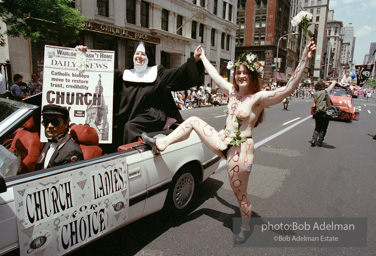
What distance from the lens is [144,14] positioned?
20859mm

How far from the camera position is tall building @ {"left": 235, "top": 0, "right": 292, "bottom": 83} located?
149ft

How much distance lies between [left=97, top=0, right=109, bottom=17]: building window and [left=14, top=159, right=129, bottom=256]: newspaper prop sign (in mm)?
18471

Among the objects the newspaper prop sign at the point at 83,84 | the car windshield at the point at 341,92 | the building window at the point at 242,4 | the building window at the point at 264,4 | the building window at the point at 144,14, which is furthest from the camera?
the building window at the point at 242,4

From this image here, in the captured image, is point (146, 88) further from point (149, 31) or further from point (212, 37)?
point (212, 37)

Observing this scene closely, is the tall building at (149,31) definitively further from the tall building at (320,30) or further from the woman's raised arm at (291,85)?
the tall building at (320,30)

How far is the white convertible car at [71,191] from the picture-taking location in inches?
64.4

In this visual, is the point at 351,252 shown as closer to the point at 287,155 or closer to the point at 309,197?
the point at 309,197

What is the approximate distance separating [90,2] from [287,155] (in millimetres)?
16256

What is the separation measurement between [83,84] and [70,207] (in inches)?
77.5

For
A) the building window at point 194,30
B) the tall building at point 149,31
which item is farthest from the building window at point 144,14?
the building window at point 194,30

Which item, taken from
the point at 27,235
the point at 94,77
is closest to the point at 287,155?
the point at 94,77

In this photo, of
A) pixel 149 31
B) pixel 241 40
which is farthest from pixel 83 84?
pixel 241 40

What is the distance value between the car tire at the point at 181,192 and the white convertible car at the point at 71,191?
0.7 inches

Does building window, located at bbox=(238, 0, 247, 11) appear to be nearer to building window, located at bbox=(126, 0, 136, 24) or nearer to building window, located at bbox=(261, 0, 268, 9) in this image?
building window, located at bbox=(261, 0, 268, 9)
